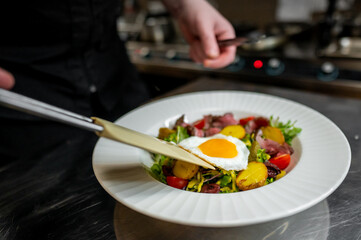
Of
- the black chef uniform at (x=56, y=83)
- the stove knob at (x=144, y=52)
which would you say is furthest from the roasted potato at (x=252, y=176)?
the stove knob at (x=144, y=52)

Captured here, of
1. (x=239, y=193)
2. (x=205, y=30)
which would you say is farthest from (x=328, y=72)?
(x=239, y=193)

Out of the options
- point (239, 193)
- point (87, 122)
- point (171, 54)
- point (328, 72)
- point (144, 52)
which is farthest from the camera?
point (144, 52)

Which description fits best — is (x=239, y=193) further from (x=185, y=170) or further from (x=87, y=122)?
(x=87, y=122)

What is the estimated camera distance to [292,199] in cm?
61

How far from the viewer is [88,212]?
2.54ft

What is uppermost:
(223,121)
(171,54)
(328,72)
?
(223,121)

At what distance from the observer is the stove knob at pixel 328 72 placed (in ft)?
6.09

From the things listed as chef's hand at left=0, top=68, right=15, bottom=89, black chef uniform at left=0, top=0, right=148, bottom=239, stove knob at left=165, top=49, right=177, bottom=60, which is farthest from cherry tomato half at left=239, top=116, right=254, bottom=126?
stove knob at left=165, top=49, right=177, bottom=60

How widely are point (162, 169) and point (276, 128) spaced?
390 millimetres

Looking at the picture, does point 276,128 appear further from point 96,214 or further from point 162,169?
point 96,214

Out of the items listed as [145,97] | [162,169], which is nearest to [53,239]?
[162,169]

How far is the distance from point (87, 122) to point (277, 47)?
6.38ft

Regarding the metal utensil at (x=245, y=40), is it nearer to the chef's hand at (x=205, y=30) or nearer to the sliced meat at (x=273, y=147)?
the chef's hand at (x=205, y=30)

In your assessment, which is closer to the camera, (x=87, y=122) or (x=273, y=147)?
(x=87, y=122)
